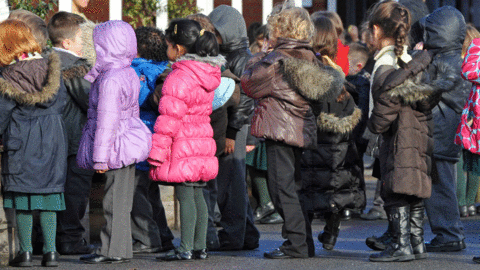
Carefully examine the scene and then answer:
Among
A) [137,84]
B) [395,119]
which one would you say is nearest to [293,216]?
[395,119]

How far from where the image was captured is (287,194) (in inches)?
271

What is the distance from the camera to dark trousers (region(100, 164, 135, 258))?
668 cm

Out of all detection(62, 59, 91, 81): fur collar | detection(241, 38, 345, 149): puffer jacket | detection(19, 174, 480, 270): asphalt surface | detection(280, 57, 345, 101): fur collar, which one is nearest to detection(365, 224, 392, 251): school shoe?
detection(19, 174, 480, 270): asphalt surface

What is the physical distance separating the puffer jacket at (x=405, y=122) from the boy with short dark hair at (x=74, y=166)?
6.89 feet

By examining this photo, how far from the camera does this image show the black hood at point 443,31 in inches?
284

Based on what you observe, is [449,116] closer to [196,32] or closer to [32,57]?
[196,32]

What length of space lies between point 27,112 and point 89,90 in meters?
0.61

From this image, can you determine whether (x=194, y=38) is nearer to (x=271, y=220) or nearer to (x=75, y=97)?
(x=75, y=97)

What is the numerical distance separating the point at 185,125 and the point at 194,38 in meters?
0.63

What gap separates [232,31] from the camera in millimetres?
7652

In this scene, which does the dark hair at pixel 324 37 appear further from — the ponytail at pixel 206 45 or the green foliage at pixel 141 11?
the green foliage at pixel 141 11

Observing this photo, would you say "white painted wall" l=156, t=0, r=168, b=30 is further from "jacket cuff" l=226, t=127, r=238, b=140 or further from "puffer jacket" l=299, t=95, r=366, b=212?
"puffer jacket" l=299, t=95, r=366, b=212

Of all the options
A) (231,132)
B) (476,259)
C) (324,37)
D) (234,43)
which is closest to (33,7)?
(234,43)

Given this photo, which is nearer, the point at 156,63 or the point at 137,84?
the point at 137,84
